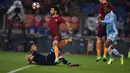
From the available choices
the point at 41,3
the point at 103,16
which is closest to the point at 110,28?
the point at 103,16

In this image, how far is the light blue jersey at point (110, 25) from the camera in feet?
46.0

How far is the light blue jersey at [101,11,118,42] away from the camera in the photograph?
1401 centimetres

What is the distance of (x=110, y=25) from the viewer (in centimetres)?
1416

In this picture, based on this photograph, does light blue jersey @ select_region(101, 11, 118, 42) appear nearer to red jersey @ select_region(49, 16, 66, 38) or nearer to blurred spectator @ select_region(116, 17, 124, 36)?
red jersey @ select_region(49, 16, 66, 38)

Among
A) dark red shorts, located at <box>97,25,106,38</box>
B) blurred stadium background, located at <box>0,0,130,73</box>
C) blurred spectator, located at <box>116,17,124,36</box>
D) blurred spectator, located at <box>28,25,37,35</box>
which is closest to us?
dark red shorts, located at <box>97,25,106,38</box>

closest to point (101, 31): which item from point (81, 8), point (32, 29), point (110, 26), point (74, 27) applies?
point (110, 26)

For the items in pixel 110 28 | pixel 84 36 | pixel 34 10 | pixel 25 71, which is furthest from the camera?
pixel 34 10

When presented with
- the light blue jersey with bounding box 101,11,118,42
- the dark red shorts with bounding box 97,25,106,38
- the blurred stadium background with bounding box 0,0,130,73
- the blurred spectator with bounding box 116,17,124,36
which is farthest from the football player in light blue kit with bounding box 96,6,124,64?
the blurred spectator with bounding box 116,17,124,36

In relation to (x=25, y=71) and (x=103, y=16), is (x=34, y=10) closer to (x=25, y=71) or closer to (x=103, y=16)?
(x=103, y=16)

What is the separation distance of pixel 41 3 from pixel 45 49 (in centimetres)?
343

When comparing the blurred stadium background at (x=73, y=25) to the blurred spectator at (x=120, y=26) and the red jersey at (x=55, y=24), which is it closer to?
the blurred spectator at (x=120, y=26)

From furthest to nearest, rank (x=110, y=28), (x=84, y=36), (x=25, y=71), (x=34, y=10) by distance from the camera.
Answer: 1. (x=34, y=10)
2. (x=84, y=36)
3. (x=110, y=28)
4. (x=25, y=71)

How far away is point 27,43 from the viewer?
70.7 feet

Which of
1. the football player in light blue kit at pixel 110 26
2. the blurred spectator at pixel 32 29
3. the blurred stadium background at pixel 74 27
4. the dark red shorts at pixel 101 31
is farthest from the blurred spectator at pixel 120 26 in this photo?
the football player in light blue kit at pixel 110 26
